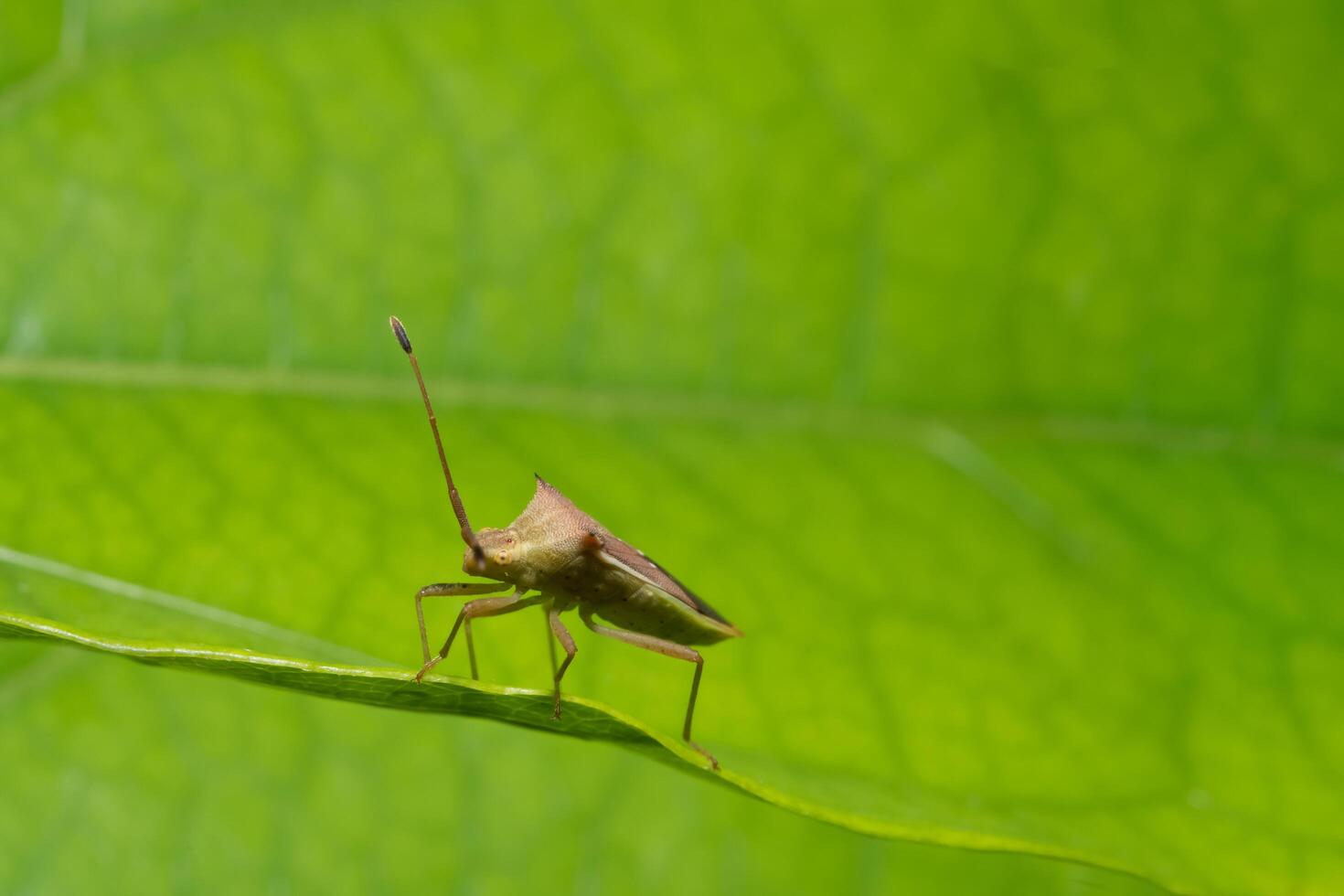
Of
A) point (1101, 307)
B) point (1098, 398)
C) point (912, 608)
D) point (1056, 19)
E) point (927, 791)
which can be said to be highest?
point (1056, 19)

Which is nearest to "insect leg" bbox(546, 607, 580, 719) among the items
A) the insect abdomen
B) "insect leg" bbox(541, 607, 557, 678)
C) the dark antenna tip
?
"insect leg" bbox(541, 607, 557, 678)

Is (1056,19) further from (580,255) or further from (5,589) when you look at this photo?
(5,589)

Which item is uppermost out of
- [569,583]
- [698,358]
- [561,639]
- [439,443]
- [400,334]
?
[698,358]

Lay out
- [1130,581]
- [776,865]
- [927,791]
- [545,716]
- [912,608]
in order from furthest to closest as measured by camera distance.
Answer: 1. [776,865]
2. [1130,581]
3. [912,608]
4. [927,791]
5. [545,716]

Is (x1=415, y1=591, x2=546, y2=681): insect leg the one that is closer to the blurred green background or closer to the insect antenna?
the blurred green background

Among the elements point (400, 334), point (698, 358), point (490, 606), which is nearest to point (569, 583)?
point (490, 606)

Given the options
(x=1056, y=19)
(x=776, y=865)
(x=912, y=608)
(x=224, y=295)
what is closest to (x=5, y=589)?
(x=224, y=295)

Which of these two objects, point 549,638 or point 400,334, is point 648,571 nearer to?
point 549,638
